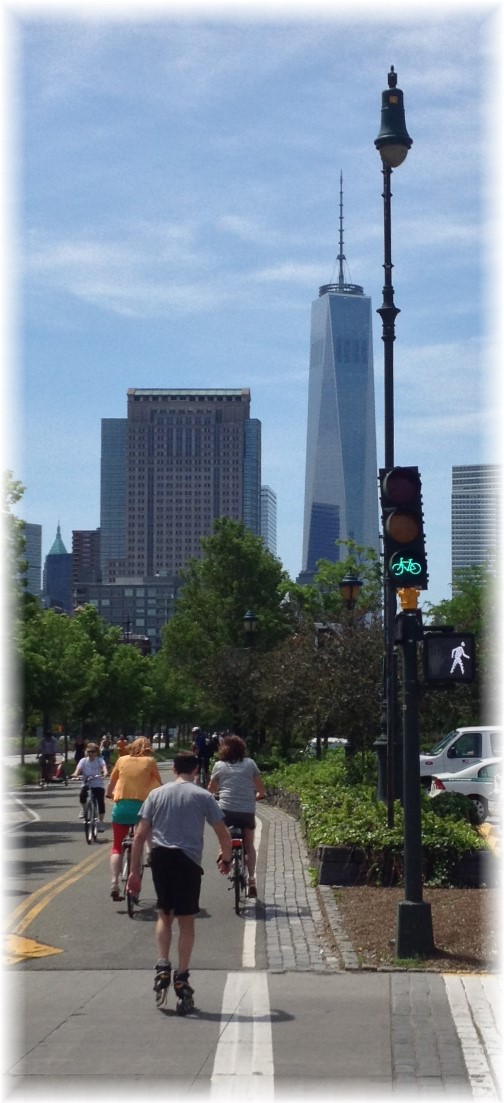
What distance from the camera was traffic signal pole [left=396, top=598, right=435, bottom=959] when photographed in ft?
34.1

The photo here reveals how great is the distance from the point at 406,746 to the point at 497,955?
1.69m

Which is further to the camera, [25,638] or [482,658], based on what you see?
[482,658]

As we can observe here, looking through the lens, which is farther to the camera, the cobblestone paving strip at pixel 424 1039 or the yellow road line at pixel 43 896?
the yellow road line at pixel 43 896

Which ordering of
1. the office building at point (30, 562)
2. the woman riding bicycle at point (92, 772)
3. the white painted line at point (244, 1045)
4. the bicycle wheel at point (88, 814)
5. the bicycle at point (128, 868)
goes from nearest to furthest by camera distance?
the white painted line at point (244, 1045)
the bicycle at point (128, 868)
the woman riding bicycle at point (92, 772)
the bicycle wheel at point (88, 814)
the office building at point (30, 562)

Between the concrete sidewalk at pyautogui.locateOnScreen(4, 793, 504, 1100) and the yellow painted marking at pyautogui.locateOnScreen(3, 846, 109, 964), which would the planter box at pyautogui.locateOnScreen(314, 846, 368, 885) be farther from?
the yellow painted marking at pyautogui.locateOnScreen(3, 846, 109, 964)

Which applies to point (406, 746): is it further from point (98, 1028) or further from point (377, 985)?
point (98, 1028)

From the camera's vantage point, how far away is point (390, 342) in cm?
1678

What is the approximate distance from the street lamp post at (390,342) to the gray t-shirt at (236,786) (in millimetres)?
1927

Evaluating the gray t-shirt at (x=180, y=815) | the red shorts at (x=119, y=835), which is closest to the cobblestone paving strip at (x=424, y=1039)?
the gray t-shirt at (x=180, y=815)

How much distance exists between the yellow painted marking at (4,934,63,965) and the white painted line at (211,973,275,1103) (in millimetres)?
1907

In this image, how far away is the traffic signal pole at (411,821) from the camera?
10.4 metres

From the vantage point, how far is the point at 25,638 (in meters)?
30.2

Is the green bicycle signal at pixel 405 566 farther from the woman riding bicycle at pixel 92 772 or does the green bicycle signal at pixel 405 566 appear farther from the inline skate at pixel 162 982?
the woman riding bicycle at pixel 92 772

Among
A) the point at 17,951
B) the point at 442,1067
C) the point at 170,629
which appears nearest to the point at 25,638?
the point at 17,951
